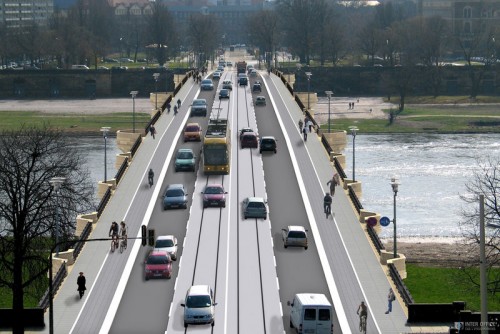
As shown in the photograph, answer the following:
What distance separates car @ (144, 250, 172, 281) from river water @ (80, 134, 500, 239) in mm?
39864

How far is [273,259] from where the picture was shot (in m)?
63.2

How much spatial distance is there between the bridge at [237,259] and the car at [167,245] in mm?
586

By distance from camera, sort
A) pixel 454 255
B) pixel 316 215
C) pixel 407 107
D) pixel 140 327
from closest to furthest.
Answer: pixel 140 327 < pixel 316 215 < pixel 454 255 < pixel 407 107

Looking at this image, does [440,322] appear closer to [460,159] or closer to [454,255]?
[454,255]

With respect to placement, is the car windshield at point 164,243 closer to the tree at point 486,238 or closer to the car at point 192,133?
the tree at point 486,238

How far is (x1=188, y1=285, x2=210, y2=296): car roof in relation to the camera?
172 ft

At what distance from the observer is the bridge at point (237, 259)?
53.7 meters

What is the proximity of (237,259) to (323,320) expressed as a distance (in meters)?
13.6

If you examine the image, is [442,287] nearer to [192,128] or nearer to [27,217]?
[27,217]

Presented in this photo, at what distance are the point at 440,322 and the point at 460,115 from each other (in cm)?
13242

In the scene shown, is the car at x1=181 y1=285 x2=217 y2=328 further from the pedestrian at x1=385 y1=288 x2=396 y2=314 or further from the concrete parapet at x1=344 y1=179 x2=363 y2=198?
the concrete parapet at x1=344 y1=179 x2=363 y2=198

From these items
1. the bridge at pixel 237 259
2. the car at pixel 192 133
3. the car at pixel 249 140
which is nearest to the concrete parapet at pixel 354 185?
the bridge at pixel 237 259

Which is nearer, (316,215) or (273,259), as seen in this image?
(273,259)

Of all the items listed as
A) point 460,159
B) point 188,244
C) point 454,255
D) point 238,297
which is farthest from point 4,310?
point 460,159
